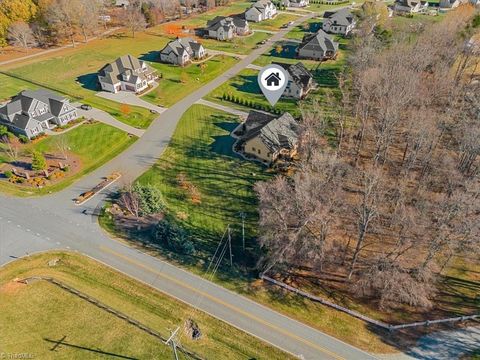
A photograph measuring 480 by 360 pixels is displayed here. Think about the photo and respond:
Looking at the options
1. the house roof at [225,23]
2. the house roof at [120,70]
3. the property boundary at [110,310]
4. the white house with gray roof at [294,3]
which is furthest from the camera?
the white house with gray roof at [294,3]

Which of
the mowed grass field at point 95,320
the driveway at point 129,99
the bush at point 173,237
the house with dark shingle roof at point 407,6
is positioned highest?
the house with dark shingle roof at point 407,6

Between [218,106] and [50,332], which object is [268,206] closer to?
[50,332]

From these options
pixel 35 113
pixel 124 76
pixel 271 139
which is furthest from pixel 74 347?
pixel 124 76

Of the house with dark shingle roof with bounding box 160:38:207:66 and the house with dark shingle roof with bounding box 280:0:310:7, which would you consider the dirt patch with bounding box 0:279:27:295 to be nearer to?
the house with dark shingle roof with bounding box 160:38:207:66

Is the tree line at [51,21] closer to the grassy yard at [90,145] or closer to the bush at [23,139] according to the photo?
the bush at [23,139]

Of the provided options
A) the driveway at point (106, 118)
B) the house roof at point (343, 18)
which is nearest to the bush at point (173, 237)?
the driveway at point (106, 118)

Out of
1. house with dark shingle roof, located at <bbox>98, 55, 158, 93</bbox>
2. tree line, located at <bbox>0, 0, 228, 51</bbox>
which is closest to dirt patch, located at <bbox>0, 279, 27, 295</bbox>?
house with dark shingle roof, located at <bbox>98, 55, 158, 93</bbox>

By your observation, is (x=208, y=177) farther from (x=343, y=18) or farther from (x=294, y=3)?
(x=294, y=3)
